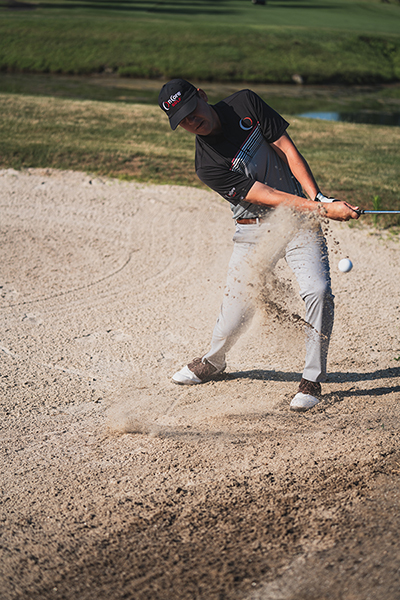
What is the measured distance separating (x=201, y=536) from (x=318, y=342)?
1588mm

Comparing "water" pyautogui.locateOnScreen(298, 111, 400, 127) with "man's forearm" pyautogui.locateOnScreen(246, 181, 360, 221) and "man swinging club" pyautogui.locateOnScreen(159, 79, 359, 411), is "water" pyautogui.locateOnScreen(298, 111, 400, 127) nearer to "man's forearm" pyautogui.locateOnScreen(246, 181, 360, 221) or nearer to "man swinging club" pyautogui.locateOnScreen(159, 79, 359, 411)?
"man swinging club" pyautogui.locateOnScreen(159, 79, 359, 411)

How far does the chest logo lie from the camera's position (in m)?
3.71

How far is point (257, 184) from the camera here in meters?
3.57

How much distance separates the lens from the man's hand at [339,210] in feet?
11.7

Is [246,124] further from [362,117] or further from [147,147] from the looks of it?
[362,117]

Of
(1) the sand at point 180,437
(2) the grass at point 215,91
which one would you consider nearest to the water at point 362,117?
(2) the grass at point 215,91

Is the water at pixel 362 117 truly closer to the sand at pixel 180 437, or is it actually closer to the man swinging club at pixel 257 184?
the sand at pixel 180 437

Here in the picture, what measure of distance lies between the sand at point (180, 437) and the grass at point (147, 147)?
2.13 metres

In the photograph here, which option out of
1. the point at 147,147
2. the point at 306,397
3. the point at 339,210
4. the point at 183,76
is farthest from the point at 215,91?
the point at 306,397

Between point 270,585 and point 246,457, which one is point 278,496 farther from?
point 270,585

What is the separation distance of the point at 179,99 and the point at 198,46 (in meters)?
26.8

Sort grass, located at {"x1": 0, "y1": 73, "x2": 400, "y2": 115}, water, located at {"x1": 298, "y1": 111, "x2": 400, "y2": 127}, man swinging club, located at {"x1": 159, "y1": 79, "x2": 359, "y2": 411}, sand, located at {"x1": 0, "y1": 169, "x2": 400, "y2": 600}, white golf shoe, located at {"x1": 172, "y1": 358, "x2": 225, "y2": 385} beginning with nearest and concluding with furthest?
sand, located at {"x1": 0, "y1": 169, "x2": 400, "y2": 600} → man swinging club, located at {"x1": 159, "y1": 79, "x2": 359, "y2": 411} → white golf shoe, located at {"x1": 172, "y1": 358, "x2": 225, "y2": 385} → water, located at {"x1": 298, "y1": 111, "x2": 400, "y2": 127} → grass, located at {"x1": 0, "y1": 73, "x2": 400, "y2": 115}

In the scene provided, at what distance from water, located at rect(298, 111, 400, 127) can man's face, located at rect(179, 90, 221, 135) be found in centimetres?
1517

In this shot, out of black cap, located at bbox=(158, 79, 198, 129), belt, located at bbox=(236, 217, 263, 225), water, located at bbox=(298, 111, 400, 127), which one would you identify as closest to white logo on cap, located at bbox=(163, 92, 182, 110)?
black cap, located at bbox=(158, 79, 198, 129)
